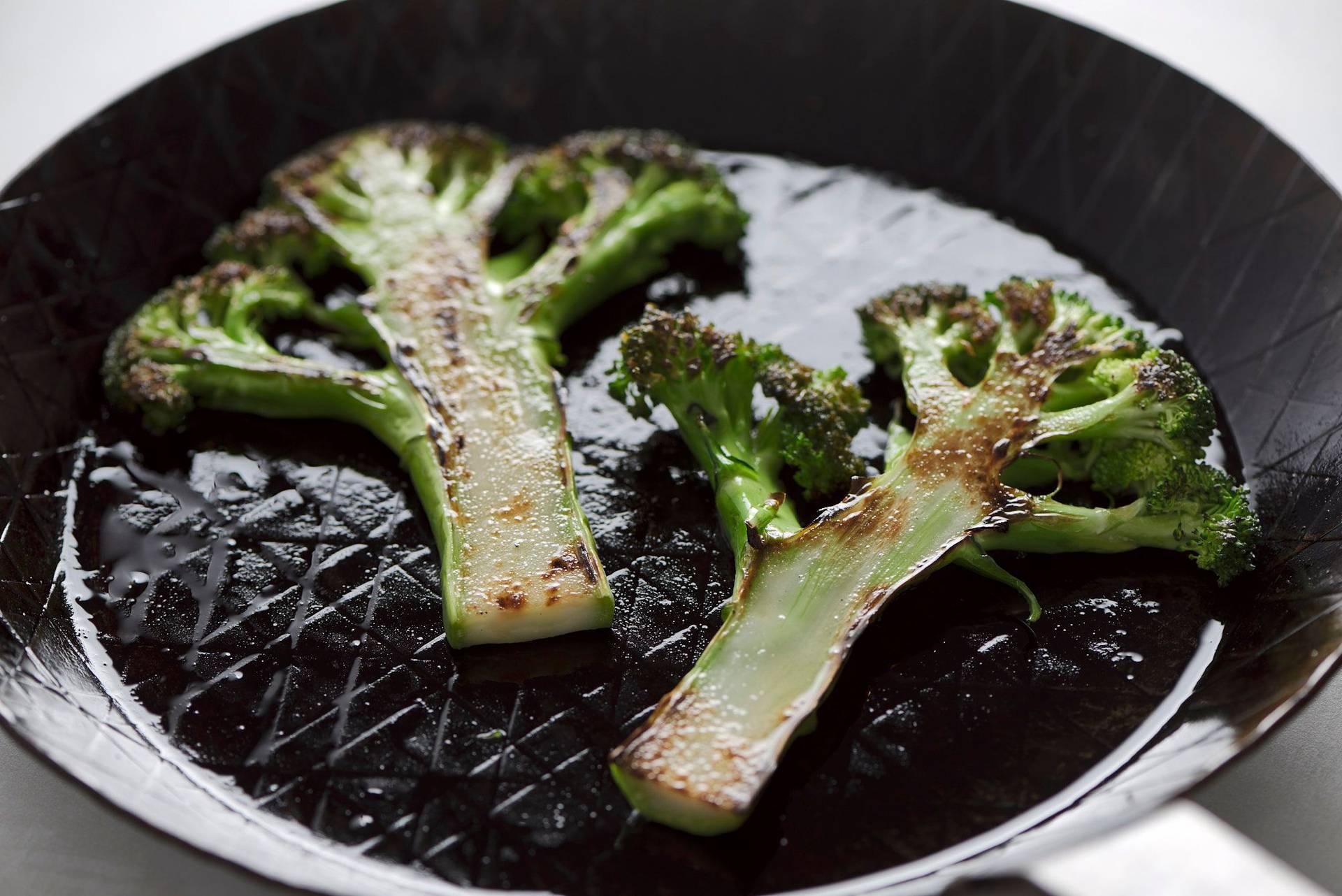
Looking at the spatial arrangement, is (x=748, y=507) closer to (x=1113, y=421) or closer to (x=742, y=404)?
(x=742, y=404)

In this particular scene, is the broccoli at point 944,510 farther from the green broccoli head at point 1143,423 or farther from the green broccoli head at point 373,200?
the green broccoli head at point 373,200

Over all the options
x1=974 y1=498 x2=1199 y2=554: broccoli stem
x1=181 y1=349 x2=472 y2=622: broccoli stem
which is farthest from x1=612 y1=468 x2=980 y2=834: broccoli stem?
x1=181 y1=349 x2=472 y2=622: broccoli stem

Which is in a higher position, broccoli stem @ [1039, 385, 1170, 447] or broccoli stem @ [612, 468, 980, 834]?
broccoli stem @ [1039, 385, 1170, 447]

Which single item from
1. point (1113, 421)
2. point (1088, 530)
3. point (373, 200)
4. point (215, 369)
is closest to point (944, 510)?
point (1088, 530)

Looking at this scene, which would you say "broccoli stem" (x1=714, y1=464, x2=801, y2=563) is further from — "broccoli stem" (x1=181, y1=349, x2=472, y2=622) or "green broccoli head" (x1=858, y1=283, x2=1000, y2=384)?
"broccoli stem" (x1=181, y1=349, x2=472, y2=622)

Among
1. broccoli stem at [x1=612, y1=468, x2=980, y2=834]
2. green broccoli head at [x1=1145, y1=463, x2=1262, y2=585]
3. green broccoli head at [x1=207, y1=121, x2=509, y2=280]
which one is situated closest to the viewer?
broccoli stem at [x1=612, y1=468, x2=980, y2=834]

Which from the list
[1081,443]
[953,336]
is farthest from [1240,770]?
[953,336]

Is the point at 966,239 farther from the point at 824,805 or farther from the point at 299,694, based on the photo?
the point at 299,694
